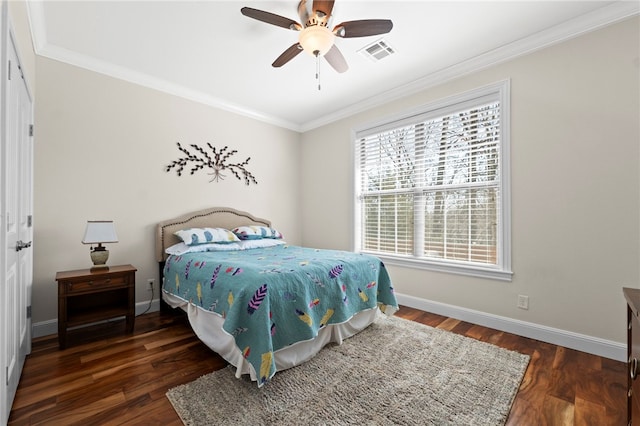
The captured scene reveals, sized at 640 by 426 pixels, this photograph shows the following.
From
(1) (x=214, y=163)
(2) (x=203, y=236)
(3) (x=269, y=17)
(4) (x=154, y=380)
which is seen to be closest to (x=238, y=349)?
(4) (x=154, y=380)

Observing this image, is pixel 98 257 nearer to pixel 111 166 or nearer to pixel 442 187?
pixel 111 166

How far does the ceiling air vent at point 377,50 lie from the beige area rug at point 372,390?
2683 millimetres

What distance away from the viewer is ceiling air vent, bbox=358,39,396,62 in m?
2.62

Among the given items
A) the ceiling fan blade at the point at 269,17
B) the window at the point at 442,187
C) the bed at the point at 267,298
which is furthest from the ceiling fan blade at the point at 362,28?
the bed at the point at 267,298

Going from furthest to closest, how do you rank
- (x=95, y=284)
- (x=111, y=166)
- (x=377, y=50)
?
(x=111, y=166)
(x=377, y=50)
(x=95, y=284)

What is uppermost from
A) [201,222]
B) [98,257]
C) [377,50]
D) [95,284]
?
[377,50]

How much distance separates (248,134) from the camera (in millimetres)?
4211

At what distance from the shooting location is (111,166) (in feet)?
9.82

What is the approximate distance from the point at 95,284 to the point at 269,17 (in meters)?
2.61

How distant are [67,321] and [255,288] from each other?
5.99 feet

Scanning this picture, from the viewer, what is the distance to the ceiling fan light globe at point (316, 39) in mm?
2035

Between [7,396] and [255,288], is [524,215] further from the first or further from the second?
[7,396]

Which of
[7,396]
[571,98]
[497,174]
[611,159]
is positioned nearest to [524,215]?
[497,174]

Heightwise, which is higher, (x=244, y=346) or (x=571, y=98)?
(x=571, y=98)
